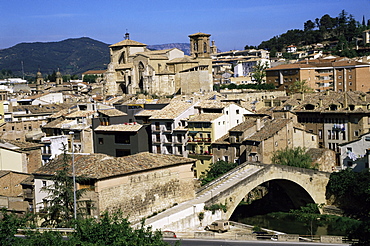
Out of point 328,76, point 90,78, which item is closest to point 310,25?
point 90,78

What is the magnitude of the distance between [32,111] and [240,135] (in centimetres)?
3077

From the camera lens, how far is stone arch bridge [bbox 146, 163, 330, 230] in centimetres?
3422

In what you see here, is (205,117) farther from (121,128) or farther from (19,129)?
(19,129)

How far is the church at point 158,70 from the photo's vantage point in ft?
272

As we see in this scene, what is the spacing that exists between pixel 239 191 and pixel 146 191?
259 inches

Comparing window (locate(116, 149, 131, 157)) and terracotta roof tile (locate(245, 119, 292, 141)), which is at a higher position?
terracotta roof tile (locate(245, 119, 292, 141))

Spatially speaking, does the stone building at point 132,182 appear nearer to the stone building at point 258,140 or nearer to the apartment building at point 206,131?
the stone building at point 258,140

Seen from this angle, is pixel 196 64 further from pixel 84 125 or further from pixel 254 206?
pixel 254 206

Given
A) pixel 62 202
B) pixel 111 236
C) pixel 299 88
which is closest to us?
pixel 111 236

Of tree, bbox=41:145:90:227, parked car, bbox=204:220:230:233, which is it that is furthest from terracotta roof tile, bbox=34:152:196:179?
parked car, bbox=204:220:230:233

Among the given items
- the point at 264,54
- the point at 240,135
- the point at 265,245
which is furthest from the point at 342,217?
the point at 264,54

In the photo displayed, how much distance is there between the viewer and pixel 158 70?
86.5 m

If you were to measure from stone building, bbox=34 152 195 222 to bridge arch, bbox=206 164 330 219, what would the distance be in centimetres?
429

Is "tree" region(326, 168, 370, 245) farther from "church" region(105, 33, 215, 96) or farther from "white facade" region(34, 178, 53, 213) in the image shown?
"church" region(105, 33, 215, 96)
